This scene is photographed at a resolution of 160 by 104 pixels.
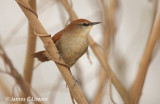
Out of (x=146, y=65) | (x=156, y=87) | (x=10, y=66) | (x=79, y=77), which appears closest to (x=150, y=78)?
(x=156, y=87)

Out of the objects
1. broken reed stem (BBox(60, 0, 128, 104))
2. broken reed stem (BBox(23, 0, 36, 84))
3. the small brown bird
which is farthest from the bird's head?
broken reed stem (BBox(23, 0, 36, 84))

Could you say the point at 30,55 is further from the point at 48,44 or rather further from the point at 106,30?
the point at 106,30

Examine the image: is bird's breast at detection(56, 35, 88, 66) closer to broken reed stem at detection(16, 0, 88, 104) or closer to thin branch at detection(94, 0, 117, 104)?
thin branch at detection(94, 0, 117, 104)

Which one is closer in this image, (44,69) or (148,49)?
(148,49)

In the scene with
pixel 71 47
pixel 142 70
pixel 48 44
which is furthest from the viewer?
pixel 71 47

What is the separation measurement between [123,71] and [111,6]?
0.25 metres

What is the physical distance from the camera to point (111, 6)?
0.90m

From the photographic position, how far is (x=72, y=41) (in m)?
1.01

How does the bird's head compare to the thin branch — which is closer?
the thin branch

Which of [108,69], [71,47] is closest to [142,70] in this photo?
[108,69]

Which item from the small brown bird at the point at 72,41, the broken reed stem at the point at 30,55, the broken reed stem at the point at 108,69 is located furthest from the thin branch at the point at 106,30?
the broken reed stem at the point at 30,55

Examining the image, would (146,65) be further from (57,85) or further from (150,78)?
(150,78)

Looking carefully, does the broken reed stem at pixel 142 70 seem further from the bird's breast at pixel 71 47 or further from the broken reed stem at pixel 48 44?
the bird's breast at pixel 71 47

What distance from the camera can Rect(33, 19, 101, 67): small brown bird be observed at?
977 millimetres
